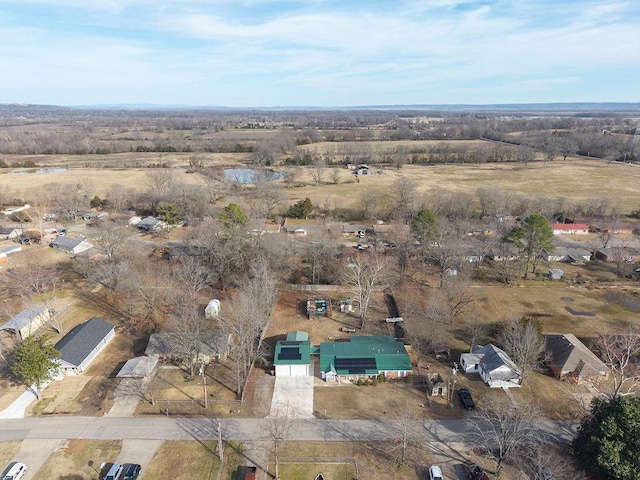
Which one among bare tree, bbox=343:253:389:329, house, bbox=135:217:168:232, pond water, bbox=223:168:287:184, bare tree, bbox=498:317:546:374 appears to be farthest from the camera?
pond water, bbox=223:168:287:184

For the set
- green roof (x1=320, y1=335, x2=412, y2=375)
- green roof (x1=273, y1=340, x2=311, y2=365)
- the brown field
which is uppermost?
green roof (x1=273, y1=340, x2=311, y2=365)

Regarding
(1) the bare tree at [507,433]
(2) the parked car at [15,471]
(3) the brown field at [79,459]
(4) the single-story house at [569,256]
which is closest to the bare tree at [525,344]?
(1) the bare tree at [507,433]

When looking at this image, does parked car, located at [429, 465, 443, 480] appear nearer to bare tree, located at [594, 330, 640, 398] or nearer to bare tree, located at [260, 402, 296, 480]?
bare tree, located at [260, 402, 296, 480]

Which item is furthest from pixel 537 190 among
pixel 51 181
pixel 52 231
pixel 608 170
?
pixel 51 181

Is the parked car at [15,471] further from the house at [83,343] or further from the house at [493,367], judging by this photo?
the house at [493,367]

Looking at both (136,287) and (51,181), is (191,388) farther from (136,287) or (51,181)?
(51,181)

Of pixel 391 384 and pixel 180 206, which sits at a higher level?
pixel 180 206

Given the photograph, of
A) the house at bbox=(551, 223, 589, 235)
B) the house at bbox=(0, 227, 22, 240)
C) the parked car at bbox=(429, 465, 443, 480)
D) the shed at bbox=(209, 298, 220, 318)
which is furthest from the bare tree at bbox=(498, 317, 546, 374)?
the house at bbox=(0, 227, 22, 240)
